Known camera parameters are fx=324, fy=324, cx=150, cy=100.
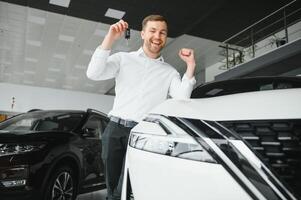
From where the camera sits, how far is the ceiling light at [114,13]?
9180 mm

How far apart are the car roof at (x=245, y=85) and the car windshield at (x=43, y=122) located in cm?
202

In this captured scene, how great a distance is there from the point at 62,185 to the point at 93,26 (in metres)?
7.92

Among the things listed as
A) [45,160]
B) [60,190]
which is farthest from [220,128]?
[60,190]

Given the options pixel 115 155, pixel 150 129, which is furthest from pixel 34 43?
pixel 150 129

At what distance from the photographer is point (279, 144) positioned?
911 mm

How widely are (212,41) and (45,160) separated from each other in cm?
957

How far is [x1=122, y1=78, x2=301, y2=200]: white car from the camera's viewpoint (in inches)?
A: 34.4

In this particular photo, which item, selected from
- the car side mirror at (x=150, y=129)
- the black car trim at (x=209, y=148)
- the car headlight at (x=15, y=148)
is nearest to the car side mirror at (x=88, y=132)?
the car headlight at (x=15, y=148)

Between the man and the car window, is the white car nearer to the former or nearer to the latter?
the man

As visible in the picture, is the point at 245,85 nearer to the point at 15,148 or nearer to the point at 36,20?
the point at 15,148

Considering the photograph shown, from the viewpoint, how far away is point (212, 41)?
11594mm

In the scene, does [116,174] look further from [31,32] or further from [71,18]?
[31,32]

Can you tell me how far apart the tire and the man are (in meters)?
1.45

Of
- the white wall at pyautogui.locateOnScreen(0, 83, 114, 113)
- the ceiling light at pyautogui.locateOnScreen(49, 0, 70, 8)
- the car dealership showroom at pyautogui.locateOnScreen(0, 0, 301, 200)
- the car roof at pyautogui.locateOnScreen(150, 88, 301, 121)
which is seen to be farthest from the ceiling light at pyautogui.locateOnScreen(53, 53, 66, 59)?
the car roof at pyautogui.locateOnScreen(150, 88, 301, 121)
